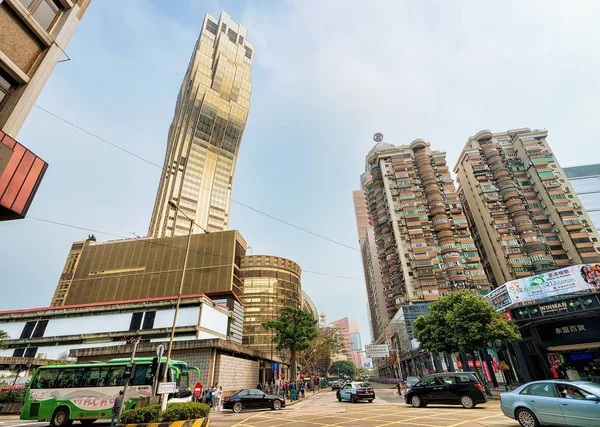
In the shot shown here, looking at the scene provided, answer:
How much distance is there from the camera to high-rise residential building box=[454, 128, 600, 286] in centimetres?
6425

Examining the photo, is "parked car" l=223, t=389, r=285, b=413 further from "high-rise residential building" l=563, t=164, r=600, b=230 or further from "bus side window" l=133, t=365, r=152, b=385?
"high-rise residential building" l=563, t=164, r=600, b=230

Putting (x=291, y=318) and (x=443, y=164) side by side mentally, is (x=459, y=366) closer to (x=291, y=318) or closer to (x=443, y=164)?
(x=291, y=318)

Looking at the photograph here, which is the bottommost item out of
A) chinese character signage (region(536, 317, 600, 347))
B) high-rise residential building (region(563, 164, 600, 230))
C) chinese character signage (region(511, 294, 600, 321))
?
chinese character signage (region(536, 317, 600, 347))

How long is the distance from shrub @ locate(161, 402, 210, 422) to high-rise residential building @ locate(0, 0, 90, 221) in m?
7.57

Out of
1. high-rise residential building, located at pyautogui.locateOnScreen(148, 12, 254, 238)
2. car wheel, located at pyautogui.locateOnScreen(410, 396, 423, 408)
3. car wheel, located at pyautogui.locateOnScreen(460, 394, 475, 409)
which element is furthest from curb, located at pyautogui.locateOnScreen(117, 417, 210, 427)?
high-rise residential building, located at pyautogui.locateOnScreen(148, 12, 254, 238)

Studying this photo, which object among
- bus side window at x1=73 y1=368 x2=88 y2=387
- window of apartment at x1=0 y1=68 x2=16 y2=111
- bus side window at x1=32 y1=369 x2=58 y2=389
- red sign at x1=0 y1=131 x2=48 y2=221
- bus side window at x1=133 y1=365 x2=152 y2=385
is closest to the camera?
red sign at x1=0 y1=131 x2=48 y2=221

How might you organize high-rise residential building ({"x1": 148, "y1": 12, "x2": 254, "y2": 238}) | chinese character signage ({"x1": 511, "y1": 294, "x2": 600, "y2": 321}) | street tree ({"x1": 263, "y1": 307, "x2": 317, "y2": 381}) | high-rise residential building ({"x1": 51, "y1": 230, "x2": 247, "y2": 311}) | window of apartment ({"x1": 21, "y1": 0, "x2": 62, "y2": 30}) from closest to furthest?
window of apartment ({"x1": 21, "y1": 0, "x2": 62, "y2": 30}), chinese character signage ({"x1": 511, "y1": 294, "x2": 600, "y2": 321}), street tree ({"x1": 263, "y1": 307, "x2": 317, "y2": 381}), high-rise residential building ({"x1": 51, "y1": 230, "x2": 247, "y2": 311}), high-rise residential building ({"x1": 148, "y1": 12, "x2": 254, "y2": 238})

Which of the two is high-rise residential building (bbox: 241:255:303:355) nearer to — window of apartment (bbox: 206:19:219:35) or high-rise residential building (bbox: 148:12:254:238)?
high-rise residential building (bbox: 148:12:254:238)

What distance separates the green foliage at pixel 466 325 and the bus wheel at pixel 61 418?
1040 inches

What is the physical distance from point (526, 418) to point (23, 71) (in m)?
20.7

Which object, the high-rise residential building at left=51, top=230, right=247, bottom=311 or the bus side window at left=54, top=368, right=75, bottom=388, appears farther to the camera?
the high-rise residential building at left=51, top=230, right=247, bottom=311

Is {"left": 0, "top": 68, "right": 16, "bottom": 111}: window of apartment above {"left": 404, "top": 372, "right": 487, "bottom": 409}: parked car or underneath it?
above

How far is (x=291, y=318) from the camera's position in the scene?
38.3 metres

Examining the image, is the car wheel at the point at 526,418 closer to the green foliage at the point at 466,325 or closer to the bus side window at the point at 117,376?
the green foliage at the point at 466,325
